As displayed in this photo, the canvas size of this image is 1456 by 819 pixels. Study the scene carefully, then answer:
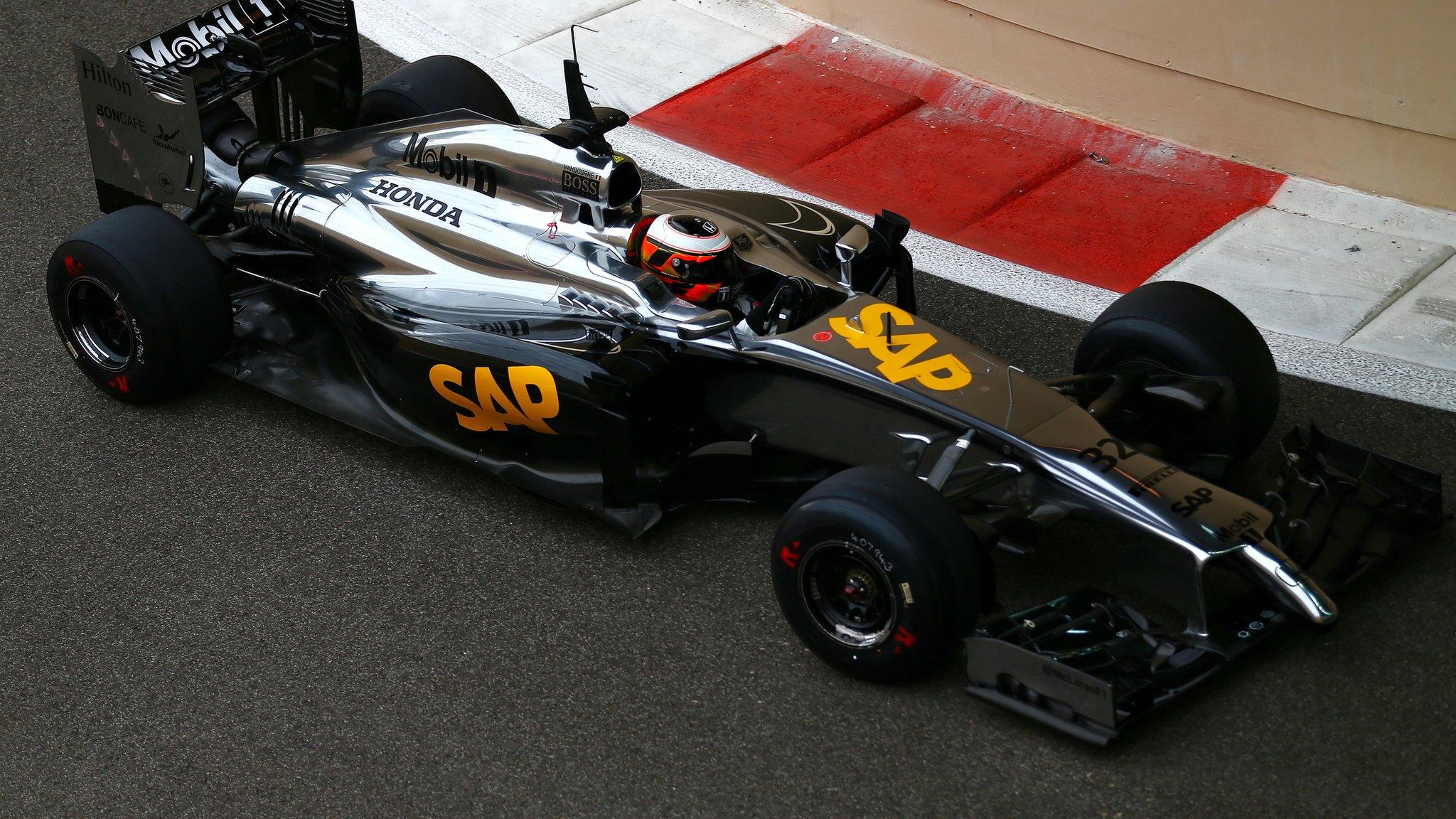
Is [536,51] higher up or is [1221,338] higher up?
[1221,338]

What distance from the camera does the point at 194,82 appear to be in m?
4.91

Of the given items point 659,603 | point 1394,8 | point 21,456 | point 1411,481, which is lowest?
point 21,456

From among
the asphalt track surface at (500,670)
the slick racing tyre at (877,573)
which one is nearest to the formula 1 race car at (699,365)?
the slick racing tyre at (877,573)

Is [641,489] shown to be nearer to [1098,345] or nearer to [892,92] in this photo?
[1098,345]

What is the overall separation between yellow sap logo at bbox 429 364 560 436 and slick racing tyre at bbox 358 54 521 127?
147 centimetres

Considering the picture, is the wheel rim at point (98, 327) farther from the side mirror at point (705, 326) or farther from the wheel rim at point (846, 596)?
the wheel rim at point (846, 596)

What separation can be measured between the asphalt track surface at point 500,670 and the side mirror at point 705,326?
609 mm

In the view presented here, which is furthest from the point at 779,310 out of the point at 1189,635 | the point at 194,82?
the point at 194,82

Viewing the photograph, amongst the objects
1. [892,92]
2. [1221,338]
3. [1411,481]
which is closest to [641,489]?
[1221,338]

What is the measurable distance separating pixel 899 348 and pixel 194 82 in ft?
9.01

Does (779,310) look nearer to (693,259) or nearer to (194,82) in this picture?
(693,259)

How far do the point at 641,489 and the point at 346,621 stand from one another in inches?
37.9

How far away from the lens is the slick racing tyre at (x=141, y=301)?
462 cm

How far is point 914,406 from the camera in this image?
12.7 feet
